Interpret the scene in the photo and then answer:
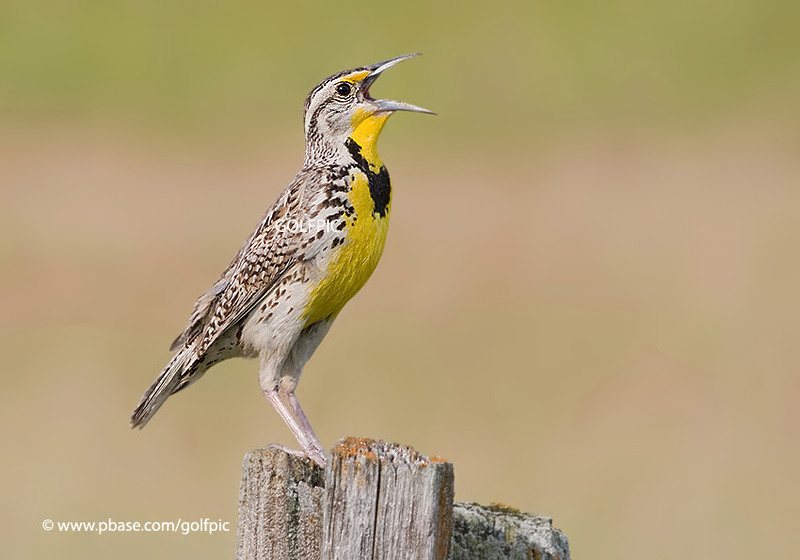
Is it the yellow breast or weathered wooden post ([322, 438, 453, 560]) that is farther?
the yellow breast

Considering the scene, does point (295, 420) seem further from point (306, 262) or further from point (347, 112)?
point (347, 112)

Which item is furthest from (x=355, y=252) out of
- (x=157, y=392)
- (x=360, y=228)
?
(x=157, y=392)

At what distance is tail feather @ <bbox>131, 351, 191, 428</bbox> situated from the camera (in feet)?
15.3

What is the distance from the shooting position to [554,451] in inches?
327

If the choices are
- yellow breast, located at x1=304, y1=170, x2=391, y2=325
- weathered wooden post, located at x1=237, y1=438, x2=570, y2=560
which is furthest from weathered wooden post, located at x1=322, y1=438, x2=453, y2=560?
yellow breast, located at x1=304, y1=170, x2=391, y2=325

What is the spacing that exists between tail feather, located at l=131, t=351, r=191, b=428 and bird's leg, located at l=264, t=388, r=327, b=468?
311mm

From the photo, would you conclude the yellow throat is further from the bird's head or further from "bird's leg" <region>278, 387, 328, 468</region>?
"bird's leg" <region>278, 387, 328, 468</region>

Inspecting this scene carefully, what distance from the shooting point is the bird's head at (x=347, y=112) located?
183 inches

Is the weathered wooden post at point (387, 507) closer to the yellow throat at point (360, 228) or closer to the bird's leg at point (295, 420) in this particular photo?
the bird's leg at point (295, 420)

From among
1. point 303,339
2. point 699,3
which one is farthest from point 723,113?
point 303,339

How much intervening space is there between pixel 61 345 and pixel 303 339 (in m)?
4.89

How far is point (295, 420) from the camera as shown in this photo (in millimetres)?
4688

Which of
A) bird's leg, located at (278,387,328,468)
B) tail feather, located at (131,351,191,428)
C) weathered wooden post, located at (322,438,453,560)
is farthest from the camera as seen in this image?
tail feather, located at (131,351,191,428)

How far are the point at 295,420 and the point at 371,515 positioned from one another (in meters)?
1.58
